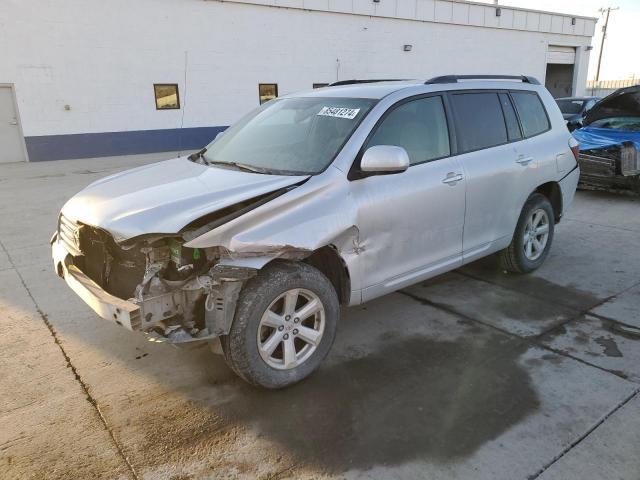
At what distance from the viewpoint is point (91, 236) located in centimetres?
331

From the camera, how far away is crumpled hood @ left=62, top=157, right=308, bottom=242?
2.85 metres

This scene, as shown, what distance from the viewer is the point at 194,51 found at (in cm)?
1625

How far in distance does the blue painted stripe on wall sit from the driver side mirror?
14.1m

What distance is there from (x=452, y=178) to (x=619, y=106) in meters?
6.87

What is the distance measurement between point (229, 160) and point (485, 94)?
2.36 m

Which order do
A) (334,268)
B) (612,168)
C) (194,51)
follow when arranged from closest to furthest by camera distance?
1. (334,268)
2. (612,168)
3. (194,51)

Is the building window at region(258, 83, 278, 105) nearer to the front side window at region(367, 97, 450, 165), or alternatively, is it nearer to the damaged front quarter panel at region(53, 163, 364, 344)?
the front side window at region(367, 97, 450, 165)

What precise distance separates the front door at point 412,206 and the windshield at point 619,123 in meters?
6.35

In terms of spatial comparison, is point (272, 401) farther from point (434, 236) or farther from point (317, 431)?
point (434, 236)

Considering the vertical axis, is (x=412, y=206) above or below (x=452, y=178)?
below

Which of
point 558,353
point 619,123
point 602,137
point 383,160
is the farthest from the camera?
point 619,123

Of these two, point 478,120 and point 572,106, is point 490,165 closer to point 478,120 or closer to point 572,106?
point 478,120

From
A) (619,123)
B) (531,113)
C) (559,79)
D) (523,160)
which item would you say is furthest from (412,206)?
(559,79)

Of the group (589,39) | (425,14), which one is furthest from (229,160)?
(589,39)
